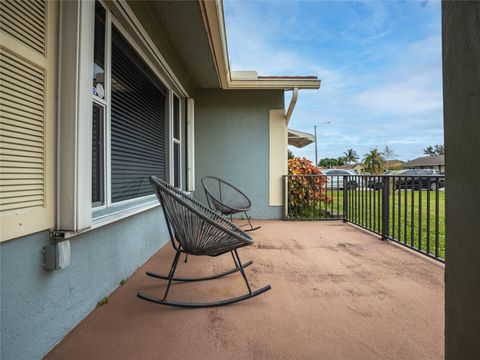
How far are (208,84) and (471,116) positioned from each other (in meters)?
4.51

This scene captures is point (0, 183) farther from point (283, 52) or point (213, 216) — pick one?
point (283, 52)

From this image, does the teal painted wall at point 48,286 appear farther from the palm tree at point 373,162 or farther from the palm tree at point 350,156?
the palm tree at point 350,156

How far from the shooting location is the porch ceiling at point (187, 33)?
266cm

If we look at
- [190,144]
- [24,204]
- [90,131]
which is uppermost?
[190,144]

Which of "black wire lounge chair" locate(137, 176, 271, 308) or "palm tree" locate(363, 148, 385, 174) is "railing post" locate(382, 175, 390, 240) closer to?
"black wire lounge chair" locate(137, 176, 271, 308)

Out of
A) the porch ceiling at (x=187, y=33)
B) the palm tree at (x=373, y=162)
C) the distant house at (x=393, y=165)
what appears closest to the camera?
the porch ceiling at (x=187, y=33)

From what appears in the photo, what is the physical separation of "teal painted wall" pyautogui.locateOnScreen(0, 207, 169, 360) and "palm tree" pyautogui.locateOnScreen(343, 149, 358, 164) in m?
53.5

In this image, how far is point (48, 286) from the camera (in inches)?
52.2

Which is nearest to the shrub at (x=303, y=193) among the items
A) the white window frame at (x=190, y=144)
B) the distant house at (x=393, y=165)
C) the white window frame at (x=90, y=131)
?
the white window frame at (x=190, y=144)

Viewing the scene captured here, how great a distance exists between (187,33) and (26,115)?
2.36 metres

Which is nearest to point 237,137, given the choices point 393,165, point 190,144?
point 190,144

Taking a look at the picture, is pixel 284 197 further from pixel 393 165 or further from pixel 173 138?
pixel 393 165

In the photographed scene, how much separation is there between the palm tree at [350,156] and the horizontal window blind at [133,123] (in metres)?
52.3

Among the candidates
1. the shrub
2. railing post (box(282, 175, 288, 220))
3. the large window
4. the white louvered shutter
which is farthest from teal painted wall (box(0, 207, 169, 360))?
the shrub
